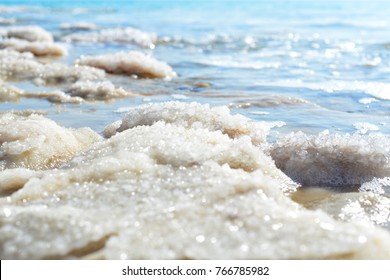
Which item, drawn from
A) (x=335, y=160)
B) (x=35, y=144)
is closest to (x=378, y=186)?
(x=335, y=160)

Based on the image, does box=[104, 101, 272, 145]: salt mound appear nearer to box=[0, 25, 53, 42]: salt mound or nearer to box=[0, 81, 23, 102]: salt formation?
box=[0, 81, 23, 102]: salt formation

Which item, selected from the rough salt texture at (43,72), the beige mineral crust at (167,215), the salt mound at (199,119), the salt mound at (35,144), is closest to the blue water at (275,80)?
the rough salt texture at (43,72)

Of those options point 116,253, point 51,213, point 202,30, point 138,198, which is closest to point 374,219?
point 138,198

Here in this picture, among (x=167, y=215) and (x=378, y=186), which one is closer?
(x=167, y=215)

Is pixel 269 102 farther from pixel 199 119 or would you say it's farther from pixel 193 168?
pixel 193 168

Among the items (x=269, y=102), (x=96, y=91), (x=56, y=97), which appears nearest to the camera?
(x=269, y=102)
